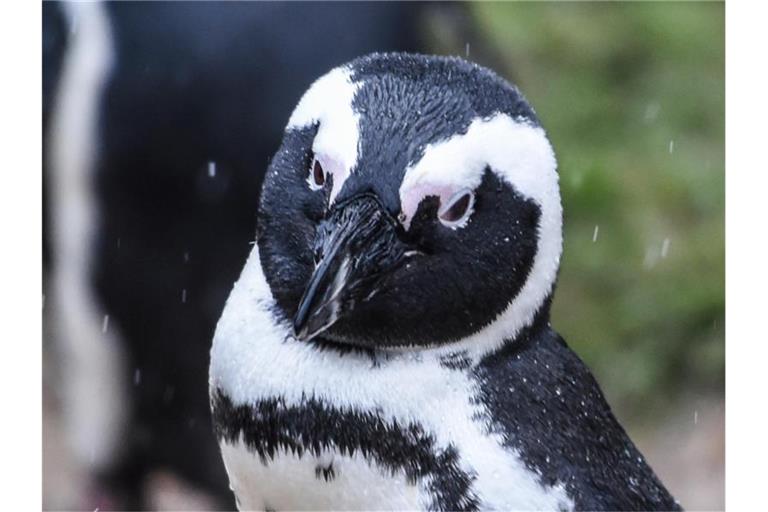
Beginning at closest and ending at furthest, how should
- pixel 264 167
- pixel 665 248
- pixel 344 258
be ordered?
pixel 344 258, pixel 264 167, pixel 665 248

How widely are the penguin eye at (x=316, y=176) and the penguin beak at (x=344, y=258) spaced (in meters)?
0.04

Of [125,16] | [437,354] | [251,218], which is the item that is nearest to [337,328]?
[437,354]

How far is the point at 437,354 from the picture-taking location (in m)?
0.86

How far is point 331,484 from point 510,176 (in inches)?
9.6

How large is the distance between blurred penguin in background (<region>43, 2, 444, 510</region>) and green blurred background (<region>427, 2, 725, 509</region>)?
0.19m

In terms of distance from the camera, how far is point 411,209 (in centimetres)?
79

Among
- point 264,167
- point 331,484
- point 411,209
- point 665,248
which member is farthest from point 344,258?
point 665,248

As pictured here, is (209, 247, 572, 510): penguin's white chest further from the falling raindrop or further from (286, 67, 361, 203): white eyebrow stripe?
the falling raindrop

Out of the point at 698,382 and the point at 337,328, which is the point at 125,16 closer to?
the point at 337,328

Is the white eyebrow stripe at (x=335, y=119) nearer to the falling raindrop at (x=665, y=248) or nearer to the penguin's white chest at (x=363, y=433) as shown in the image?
the penguin's white chest at (x=363, y=433)

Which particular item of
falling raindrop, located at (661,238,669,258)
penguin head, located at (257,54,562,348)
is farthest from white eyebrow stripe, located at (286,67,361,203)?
falling raindrop, located at (661,238,669,258)

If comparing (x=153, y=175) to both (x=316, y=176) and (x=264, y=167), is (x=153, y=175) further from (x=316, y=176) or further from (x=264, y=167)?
(x=316, y=176)

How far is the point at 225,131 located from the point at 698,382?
61 centimetres
